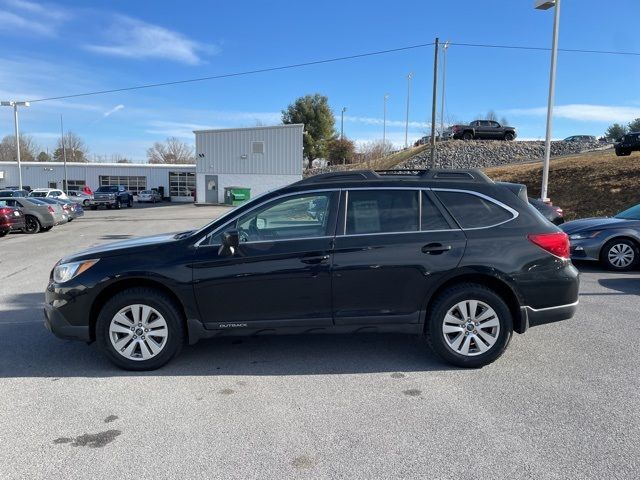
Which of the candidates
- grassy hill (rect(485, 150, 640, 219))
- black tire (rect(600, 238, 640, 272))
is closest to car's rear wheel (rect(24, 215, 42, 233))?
black tire (rect(600, 238, 640, 272))

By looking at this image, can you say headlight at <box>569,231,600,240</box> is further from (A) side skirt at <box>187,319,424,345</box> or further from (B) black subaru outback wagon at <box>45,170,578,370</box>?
(A) side skirt at <box>187,319,424,345</box>

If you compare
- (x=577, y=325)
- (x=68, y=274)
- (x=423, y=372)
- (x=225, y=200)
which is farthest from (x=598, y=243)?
(x=225, y=200)

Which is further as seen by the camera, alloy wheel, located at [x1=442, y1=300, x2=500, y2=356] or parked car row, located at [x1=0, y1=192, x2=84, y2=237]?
parked car row, located at [x1=0, y1=192, x2=84, y2=237]

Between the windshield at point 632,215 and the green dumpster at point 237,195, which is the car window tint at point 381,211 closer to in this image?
the windshield at point 632,215

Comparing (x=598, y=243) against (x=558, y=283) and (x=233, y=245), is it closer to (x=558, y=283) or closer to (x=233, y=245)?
(x=558, y=283)

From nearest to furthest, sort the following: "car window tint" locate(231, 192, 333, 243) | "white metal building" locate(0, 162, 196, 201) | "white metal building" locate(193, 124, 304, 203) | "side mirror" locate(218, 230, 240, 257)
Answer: "side mirror" locate(218, 230, 240, 257), "car window tint" locate(231, 192, 333, 243), "white metal building" locate(193, 124, 304, 203), "white metal building" locate(0, 162, 196, 201)

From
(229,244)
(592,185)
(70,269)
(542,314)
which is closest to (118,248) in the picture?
(70,269)

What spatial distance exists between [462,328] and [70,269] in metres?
3.60

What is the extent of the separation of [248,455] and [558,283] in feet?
10.3

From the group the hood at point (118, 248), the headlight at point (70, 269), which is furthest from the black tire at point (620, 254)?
the headlight at point (70, 269)

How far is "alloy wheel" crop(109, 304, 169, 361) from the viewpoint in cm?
442

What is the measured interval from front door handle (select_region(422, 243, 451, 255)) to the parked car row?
18.1 metres

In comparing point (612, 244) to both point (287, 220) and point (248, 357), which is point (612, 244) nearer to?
point (287, 220)

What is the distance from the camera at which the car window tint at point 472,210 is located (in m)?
4.55
